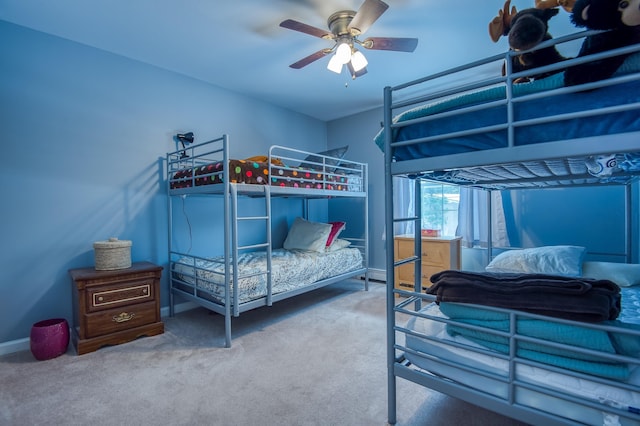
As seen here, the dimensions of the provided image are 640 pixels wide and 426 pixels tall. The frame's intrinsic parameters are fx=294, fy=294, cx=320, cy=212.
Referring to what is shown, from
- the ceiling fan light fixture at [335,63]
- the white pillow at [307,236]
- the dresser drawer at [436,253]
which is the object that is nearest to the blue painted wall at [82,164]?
the dresser drawer at [436,253]

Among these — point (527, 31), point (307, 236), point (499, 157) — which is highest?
point (527, 31)

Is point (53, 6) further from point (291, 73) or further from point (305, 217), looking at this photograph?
point (305, 217)

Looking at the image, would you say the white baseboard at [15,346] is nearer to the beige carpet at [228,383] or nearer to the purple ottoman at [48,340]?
the beige carpet at [228,383]

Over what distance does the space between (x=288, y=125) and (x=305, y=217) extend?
142 cm

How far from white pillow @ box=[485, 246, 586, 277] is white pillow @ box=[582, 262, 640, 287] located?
80 millimetres

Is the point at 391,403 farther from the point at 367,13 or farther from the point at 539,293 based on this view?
the point at 367,13

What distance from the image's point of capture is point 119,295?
2449mm

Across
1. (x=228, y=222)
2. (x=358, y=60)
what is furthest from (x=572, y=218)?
(x=228, y=222)

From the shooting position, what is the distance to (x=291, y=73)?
3209mm

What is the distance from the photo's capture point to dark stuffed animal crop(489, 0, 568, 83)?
99cm

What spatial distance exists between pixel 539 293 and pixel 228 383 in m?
1.79

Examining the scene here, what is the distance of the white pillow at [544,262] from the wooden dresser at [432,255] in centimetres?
104

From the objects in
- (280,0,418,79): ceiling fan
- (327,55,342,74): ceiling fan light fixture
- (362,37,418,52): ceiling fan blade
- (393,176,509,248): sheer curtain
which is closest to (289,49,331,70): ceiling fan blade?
(280,0,418,79): ceiling fan

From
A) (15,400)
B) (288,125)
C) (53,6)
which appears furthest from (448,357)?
(288,125)
